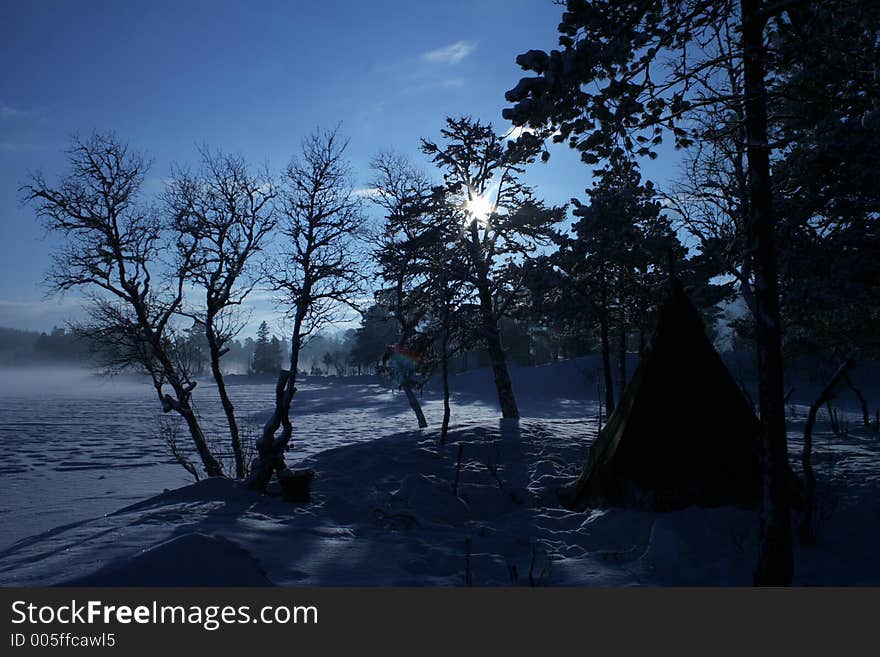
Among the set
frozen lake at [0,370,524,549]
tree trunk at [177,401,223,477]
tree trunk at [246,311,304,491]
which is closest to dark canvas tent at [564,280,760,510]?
tree trunk at [246,311,304,491]

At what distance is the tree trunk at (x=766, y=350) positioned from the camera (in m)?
4.47

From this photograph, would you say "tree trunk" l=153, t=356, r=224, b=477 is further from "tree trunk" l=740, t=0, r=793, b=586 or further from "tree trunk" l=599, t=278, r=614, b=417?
"tree trunk" l=599, t=278, r=614, b=417

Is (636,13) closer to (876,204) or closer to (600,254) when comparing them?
(876,204)

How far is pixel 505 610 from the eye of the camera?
404 centimetres

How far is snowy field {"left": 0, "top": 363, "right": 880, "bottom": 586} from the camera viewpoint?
4828 mm

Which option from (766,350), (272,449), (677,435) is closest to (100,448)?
(272,449)

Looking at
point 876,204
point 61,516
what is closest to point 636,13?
point 876,204

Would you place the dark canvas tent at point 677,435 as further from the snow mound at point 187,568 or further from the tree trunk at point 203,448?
the tree trunk at point 203,448

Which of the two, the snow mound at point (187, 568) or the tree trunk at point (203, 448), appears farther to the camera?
the tree trunk at point (203, 448)

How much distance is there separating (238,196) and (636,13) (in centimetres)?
1382

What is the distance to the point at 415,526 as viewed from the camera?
24.9 ft

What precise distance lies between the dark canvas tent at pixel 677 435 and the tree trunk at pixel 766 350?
2970mm

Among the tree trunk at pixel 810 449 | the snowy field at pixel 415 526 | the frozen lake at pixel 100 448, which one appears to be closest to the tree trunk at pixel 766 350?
the tree trunk at pixel 810 449

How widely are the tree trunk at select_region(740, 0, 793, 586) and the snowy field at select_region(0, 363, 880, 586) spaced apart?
685 millimetres
